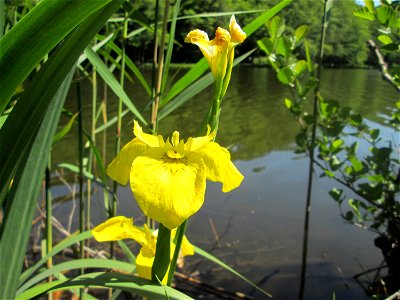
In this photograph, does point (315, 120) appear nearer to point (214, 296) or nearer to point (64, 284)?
point (214, 296)

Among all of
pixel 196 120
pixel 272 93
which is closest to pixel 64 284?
pixel 196 120

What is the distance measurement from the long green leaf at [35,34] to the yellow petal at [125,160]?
0.49 ft

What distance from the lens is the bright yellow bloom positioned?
0.34m

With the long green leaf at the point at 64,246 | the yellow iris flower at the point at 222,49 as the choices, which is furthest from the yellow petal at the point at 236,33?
the long green leaf at the point at 64,246

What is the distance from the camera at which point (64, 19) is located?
0.25 m

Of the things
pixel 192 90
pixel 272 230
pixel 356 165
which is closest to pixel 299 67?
pixel 356 165

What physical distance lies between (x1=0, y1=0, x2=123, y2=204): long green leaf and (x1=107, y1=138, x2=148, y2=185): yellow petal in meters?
0.11

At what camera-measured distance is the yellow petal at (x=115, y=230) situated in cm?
47

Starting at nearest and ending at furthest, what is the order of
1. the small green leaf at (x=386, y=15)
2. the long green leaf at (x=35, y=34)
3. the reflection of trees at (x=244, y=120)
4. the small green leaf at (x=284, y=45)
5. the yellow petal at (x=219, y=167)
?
the long green leaf at (x=35, y=34) < the yellow petal at (x=219, y=167) < the small green leaf at (x=386, y=15) < the small green leaf at (x=284, y=45) < the reflection of trees at (x=244, y=120)

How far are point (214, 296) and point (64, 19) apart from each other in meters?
1.53

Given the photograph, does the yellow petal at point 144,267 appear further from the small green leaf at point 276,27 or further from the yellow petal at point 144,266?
the small green leaf at point 276,27

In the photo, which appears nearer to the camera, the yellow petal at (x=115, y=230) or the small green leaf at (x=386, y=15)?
the yellow petal at (x=115, y=230)

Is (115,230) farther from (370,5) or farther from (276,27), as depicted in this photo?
(370,5)

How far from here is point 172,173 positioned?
376 mm
